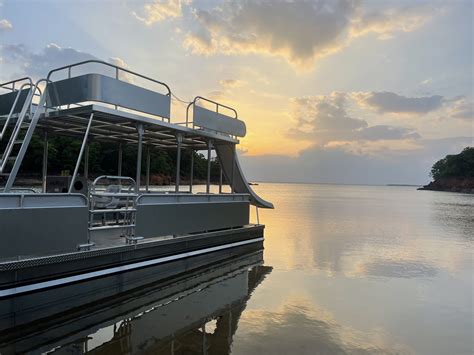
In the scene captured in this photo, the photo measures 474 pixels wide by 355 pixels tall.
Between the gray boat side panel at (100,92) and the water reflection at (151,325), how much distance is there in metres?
3.61

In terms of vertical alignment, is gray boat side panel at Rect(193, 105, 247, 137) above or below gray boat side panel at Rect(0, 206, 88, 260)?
above

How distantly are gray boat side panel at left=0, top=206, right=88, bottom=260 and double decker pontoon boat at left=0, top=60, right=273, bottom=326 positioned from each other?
0.01m

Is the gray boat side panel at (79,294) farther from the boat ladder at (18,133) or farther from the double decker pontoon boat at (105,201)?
the boat ladder at (18,133)

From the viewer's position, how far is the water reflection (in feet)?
16.8

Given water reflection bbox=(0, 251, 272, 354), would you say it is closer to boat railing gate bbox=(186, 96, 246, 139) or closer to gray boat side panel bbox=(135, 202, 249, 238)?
gray boat side panel bbox=(135, 202, 249, 238)

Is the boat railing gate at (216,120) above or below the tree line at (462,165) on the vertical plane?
below

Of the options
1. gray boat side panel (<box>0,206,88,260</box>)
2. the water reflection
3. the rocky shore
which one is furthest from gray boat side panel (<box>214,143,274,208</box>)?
the rocky shore

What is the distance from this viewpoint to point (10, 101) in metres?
7.95

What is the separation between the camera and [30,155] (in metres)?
31.9

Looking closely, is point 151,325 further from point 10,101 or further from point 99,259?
point 10,101

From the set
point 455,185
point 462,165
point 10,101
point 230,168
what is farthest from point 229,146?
point 455,185

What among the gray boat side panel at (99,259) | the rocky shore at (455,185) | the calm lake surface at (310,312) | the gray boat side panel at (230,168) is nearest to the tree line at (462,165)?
the rocky shore at (455,185)

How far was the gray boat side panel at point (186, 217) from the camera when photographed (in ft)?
25.9

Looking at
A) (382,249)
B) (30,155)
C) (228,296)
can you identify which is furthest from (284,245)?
(30,155)
